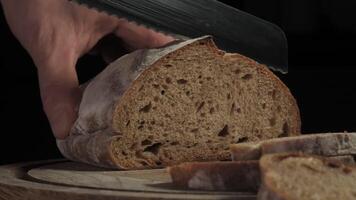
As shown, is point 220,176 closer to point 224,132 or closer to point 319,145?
point 319,145

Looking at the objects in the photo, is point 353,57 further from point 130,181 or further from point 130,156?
point 130,181

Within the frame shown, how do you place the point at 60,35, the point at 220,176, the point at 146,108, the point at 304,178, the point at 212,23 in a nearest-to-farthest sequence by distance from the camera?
the point at 304,178
the point at 220,176
the point at 146,108
the point at 60,35
the point at 212,23

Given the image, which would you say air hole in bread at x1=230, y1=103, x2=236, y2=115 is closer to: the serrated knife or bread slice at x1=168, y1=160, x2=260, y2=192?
the serrated knife

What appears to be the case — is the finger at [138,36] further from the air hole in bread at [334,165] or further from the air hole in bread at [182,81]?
the air hole in bread at [334,165]

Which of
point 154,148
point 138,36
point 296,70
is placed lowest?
point 154,148

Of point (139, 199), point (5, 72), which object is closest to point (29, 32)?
A: point (5, 72)

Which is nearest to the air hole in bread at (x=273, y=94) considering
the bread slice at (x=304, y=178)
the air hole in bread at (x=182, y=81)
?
the air hole in bread at (x=182, y=81)

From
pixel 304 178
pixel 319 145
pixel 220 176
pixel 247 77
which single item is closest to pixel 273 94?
pixel 247 77
